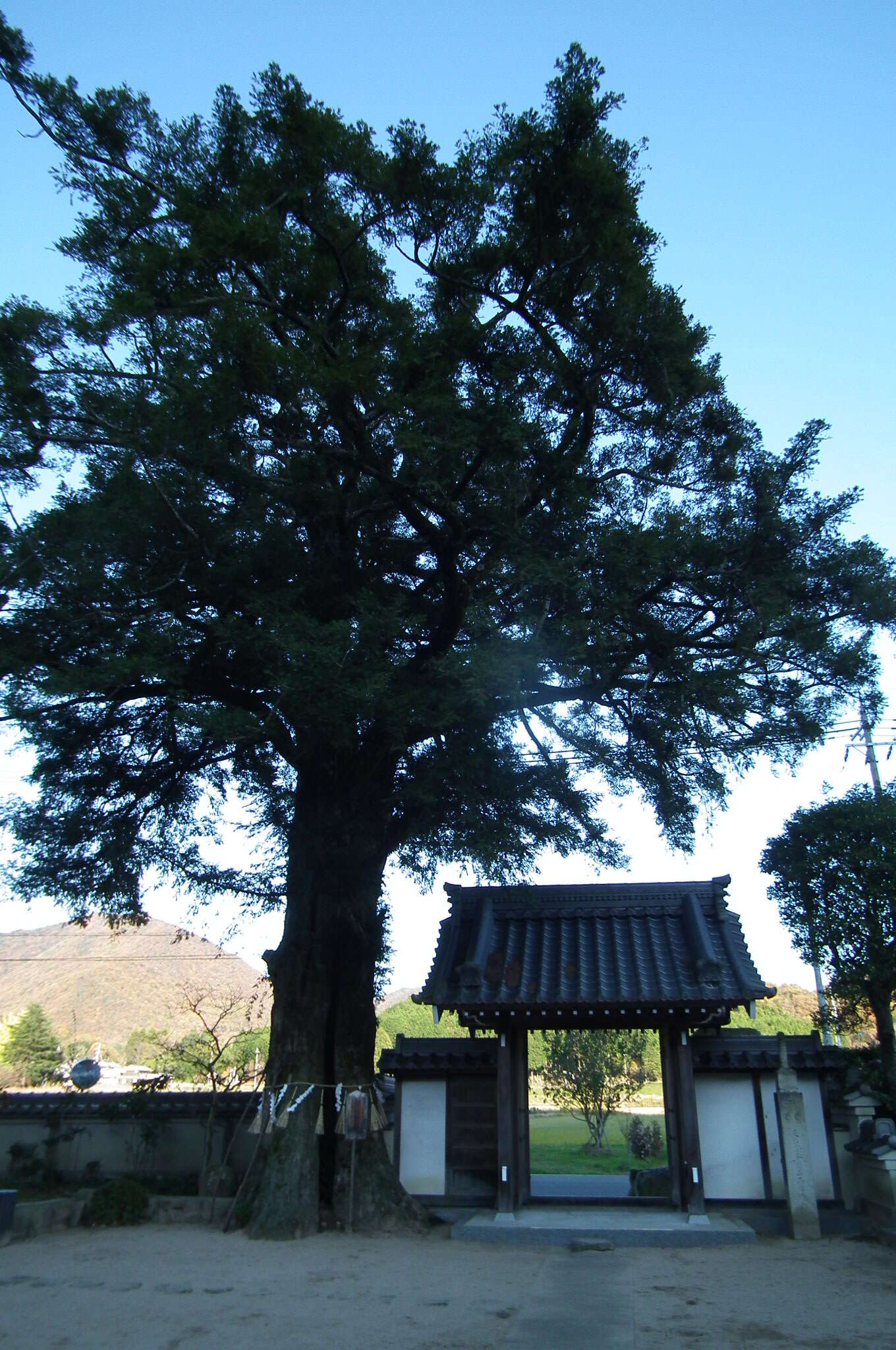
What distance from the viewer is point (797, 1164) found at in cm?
1043

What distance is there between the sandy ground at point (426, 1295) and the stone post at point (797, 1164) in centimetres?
43

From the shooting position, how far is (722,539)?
1069 centimetres

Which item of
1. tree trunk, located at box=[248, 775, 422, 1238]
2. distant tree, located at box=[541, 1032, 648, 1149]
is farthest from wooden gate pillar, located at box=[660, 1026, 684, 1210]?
distant tree, located at box=[541, 1032, 648, 1149]

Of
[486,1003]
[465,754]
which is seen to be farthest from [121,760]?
[486,1003]

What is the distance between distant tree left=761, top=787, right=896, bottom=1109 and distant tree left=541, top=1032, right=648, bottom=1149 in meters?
13.7

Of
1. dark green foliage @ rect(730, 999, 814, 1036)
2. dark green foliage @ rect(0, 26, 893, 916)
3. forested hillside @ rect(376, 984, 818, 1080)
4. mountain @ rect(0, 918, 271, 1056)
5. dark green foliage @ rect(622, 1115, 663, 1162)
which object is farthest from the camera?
mountain @ rect(0, 918, 271, 1056)

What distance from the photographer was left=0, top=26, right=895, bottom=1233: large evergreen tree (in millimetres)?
9828

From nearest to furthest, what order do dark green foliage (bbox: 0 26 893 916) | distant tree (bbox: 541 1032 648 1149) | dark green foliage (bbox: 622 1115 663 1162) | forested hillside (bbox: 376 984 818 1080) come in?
1. dark green foliage (bbox: 0 26 893 916)
2. dark green foliage (bbox: 622 1115 663 1162)
3. distant tree (bbox: 541 1032 648 1149)
4. forested hillside (bbox: 376 984 818 1080)

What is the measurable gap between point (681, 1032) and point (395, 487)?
720cm

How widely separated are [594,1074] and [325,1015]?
15862mm

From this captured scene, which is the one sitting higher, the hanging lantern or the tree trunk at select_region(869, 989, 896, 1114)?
the tree trunk at select_region(869, 989, 896, 1114)

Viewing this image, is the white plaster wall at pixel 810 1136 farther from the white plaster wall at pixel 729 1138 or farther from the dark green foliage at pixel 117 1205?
the dark green foliage at pixel 117 1205

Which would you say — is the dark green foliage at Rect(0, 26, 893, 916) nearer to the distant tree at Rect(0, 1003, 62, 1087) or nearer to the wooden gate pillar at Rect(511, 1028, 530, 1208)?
the wooden gate pillar at Rect(511, 1028, 530, 1208)

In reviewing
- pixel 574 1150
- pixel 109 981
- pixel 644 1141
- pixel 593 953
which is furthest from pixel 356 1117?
pixel 109 981
